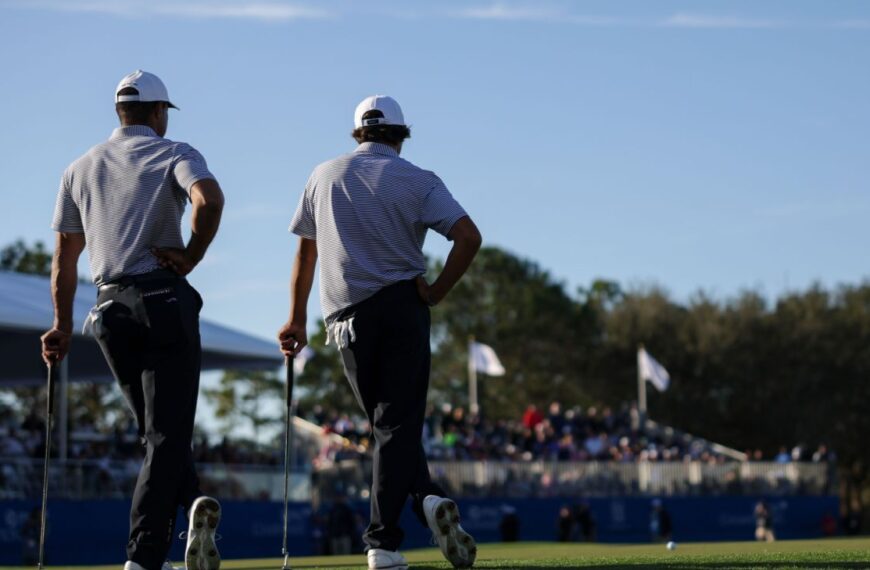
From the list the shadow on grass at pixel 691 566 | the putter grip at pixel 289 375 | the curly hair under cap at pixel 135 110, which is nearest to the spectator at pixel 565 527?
the putter grip at pixel 289 375

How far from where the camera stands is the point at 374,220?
720 cm

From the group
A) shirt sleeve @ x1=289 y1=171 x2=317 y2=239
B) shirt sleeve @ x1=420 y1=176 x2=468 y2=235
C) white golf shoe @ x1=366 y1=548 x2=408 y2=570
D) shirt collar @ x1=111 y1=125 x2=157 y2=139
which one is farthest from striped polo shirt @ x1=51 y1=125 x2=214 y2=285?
white golf shoe @ x1=366 y1=548 x2=408 y2=570

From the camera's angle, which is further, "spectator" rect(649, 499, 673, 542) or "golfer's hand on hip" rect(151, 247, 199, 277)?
"spectator" rect(649, 499, 673, 542)

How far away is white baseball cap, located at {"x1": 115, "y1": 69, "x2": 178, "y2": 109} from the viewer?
23.4 ft

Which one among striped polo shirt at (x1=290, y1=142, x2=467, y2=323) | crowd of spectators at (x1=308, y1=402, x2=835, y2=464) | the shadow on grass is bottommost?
the shadow on grass

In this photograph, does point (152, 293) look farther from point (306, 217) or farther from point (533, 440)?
point (533, 440)

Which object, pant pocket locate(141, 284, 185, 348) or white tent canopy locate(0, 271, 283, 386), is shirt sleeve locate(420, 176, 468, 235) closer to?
pant pocket locate(141, 284, 185, 348)

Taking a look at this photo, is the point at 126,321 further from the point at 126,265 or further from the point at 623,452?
the point at 623,452

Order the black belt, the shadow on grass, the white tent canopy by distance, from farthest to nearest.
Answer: the white tent canopy < the shadow on grass < the black belt

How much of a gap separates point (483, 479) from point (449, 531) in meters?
28.4

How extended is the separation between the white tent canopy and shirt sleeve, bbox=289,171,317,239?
19141mm

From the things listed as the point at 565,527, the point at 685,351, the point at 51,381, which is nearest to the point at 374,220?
the point at 51,381

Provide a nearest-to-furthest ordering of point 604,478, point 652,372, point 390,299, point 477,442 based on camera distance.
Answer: point 390,299, point 604,478, point 477,442, point 652,372

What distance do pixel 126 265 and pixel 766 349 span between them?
218 feet
